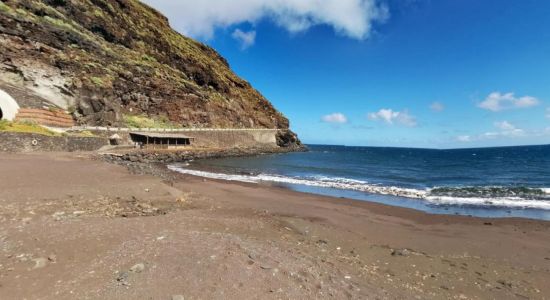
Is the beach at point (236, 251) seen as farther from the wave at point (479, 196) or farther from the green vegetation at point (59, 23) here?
the green vegetation at point (59, 23)

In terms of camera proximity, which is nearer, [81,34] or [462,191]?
[462,191]

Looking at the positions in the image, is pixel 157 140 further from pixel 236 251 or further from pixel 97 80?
pixel 236 251

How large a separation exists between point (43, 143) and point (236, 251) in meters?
32.9

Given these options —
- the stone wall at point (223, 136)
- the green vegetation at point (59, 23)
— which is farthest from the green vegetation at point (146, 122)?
the green vegetation at point (59, 23)

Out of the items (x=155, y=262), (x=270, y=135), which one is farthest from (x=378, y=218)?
(x=270, y=135)

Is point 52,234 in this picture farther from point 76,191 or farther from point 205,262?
point 76,191

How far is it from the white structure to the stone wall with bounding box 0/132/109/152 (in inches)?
246

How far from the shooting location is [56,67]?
45.3m

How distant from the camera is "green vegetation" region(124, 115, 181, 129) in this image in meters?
53.9

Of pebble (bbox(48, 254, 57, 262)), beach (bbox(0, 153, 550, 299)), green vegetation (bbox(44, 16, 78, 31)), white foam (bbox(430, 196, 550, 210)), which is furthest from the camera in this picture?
green vegetation (bbox(44, 16, 78, 31))

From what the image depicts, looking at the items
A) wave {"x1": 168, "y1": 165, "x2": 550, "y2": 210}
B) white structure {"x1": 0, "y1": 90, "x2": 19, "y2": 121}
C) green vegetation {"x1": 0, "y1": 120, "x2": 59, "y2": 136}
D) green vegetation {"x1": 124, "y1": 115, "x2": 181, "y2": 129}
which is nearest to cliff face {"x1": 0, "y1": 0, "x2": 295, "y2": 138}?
green vegetation {"x1": 124, "y1": 115, "x2": 181, "y2": 129}

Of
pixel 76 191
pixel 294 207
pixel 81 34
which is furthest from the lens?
pixel 81 34

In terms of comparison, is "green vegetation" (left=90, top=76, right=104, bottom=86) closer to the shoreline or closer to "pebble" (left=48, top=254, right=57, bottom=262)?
the shoreline

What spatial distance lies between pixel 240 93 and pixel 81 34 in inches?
1776
